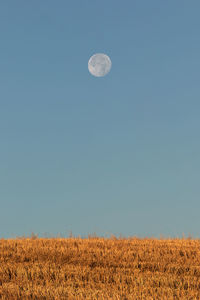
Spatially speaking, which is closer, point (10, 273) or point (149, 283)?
point (149, 283)

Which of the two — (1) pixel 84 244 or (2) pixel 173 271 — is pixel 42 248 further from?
(2) pixel 173 271

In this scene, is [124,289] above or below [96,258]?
below

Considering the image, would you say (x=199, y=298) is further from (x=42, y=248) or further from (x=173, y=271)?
(x=42, y=248)

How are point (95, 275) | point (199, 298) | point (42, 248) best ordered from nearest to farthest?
point (199, 298)
point (95, 275)
point (42, 248)

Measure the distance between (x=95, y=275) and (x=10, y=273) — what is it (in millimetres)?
2414

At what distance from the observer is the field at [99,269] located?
945 centimetres

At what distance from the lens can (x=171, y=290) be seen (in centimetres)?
960

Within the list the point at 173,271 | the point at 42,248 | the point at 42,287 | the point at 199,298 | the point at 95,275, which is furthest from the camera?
the point at 42,248

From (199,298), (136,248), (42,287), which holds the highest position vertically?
(136,248)

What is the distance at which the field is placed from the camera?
9.45 meters

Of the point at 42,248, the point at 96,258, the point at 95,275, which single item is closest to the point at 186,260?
the point at 96,258

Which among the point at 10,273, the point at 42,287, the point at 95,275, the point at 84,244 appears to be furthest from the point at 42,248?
the point at 42,287

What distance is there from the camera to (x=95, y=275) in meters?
11.2

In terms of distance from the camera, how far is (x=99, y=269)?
11789 mm
